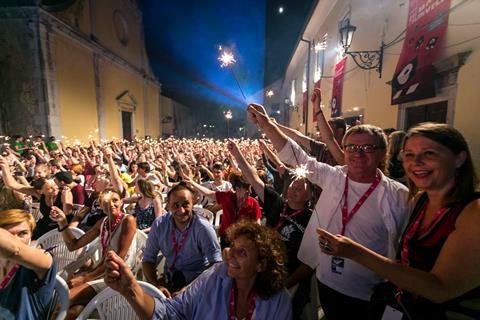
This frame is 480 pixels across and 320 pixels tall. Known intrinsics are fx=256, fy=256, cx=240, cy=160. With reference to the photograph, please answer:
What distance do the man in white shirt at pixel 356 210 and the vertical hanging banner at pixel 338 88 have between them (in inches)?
362

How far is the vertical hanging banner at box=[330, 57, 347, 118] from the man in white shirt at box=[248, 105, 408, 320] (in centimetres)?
920

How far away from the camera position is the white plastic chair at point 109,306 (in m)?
2.15

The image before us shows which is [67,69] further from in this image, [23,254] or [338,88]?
[23,254]

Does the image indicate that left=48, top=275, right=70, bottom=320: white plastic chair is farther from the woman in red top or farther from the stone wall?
the stone wall

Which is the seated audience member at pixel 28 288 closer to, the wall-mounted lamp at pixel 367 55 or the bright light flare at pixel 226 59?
the bright light flare at pixel 226 59

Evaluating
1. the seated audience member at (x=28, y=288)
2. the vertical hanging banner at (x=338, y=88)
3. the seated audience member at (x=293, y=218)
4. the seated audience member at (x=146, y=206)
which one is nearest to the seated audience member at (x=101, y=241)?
the seated audience member at (x=28, y=288)

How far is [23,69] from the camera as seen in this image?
12.9 m

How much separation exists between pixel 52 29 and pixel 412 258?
1790 cm

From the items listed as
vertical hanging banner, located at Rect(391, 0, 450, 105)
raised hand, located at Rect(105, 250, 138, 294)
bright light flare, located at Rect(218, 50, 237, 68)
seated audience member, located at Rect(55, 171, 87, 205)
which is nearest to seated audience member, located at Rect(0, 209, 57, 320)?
raised hand, located at Rect(105, 250, 138, 294)

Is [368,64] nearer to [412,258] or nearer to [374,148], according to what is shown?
[374,148]

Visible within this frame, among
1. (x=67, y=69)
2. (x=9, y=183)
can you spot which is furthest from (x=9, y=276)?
(x=67, y=69)

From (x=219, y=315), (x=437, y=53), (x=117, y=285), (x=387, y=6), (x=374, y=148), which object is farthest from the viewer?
(x=387, y=6)

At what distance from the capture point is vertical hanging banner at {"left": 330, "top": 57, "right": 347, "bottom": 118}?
33.0ft

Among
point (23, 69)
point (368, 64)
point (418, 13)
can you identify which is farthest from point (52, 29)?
point (418, 13)
